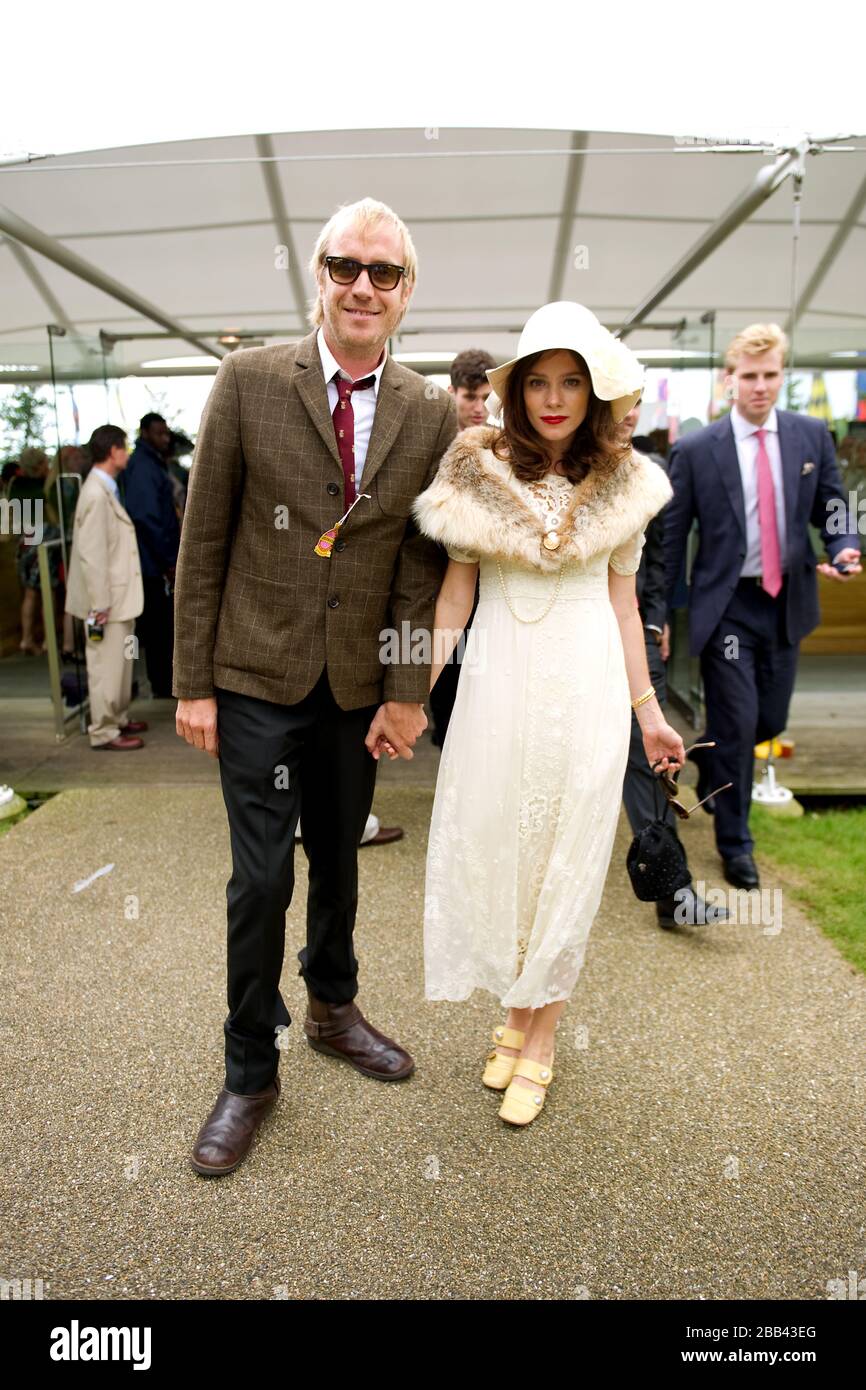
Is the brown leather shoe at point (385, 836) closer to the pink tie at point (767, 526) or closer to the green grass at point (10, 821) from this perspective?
the green grass at point (10, 821)

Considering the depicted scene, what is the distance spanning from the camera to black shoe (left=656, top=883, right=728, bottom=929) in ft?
13.1

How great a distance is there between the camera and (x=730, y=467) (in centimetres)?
452

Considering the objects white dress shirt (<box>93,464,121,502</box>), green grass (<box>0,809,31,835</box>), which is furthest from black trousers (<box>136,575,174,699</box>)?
green grass (<box>0,809,31,835</box>)

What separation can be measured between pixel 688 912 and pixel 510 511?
6.92ft

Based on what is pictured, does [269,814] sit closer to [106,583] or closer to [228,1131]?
[228,1131]

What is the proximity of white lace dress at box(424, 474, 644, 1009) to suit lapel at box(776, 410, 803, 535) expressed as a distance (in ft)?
6.69

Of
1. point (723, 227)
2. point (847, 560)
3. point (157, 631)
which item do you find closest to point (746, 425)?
point (847, 560)

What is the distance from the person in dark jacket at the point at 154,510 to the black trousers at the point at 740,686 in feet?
14.2

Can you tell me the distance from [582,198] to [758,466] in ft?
7.83

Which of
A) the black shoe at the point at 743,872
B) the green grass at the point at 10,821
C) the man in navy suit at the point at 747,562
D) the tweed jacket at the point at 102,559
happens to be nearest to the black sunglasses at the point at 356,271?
the man in navy suit at the point at 747,562

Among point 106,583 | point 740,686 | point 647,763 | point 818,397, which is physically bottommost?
point 647,763

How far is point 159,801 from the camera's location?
5.76 meters

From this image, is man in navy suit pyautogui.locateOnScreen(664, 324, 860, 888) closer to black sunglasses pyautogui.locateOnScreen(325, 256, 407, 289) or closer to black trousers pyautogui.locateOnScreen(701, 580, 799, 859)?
black trousers pyautogui.locateOnScreen(701, 580, 799, 859)
